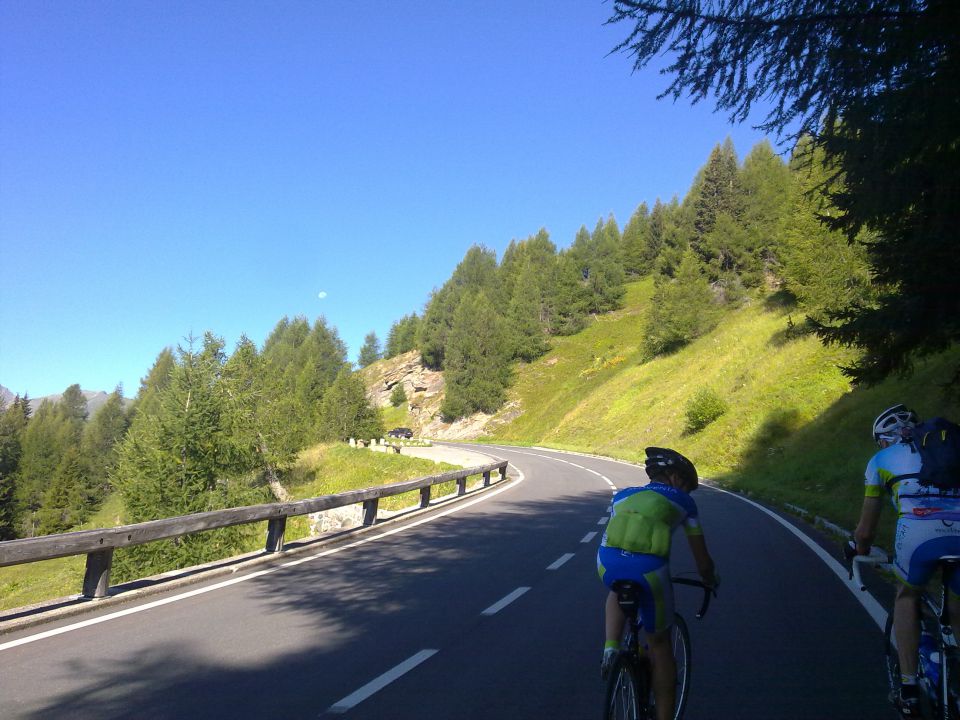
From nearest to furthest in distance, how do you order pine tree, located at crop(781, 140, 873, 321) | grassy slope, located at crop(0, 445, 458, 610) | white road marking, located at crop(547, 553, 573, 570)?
1. white road marking, located at crop(547, 553, 573, 570)
2. grassy slope, located at crop(0, 445, 458, 610)
3. pine tree, located at crop(781, 140, 873, 321)

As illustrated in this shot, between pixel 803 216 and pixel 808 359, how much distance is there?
22.9 ft

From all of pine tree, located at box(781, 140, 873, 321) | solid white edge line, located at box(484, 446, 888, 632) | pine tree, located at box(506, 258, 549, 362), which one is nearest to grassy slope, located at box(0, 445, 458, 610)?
solid white edge line, located at box(484, 446, 888, 632)

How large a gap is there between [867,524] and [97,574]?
7.23 m

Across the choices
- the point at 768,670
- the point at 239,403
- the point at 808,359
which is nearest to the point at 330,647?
the point at 768,670

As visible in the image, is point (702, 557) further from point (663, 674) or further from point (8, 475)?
point (8, 475)

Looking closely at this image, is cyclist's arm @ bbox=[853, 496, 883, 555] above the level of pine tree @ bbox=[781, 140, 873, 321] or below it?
below

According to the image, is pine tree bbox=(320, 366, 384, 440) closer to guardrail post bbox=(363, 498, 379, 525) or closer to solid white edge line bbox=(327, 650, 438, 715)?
guardrail post bbox=(363, 498, 379, 525)

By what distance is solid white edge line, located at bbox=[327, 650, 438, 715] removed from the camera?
4219 millimetres

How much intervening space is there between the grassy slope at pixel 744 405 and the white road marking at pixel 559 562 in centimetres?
558

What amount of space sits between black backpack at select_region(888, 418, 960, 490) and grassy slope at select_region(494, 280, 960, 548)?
9.38m

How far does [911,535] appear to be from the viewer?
3.35m

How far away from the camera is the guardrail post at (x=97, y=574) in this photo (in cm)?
727

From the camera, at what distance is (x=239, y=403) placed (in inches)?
1248

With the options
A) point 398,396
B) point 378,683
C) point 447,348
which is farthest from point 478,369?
point 378,683
